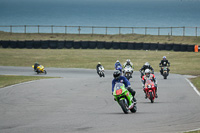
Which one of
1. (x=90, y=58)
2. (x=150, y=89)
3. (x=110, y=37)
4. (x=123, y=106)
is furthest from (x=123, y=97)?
(x=110, y=37)

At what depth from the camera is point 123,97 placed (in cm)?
1288

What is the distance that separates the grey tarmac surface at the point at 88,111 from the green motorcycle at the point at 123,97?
0.31 meters

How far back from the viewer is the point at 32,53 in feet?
178

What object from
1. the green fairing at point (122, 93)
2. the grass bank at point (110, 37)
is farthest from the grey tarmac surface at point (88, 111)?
the grass bank at point (110, 37)

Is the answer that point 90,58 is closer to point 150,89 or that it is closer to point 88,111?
point 150,89

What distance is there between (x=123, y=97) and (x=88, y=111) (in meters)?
1.56

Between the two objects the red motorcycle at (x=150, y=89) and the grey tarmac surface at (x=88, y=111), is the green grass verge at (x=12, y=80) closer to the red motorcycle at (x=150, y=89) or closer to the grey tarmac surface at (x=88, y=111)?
the grey tarmac surface at (x=88, y=111)

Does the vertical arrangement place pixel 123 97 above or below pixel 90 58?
below

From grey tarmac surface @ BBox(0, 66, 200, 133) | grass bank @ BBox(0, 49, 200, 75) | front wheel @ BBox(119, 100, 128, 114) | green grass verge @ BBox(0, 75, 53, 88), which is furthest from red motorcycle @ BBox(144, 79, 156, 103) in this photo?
grass bank @ BBox(0, 49, 200, 75)

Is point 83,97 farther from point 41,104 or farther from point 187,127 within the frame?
point 187,127

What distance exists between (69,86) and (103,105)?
24.7ft

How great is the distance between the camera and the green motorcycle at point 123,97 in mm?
12801

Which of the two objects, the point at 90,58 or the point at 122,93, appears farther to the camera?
the point at 90,58

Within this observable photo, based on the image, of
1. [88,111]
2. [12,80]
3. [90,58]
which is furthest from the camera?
[90,58]
